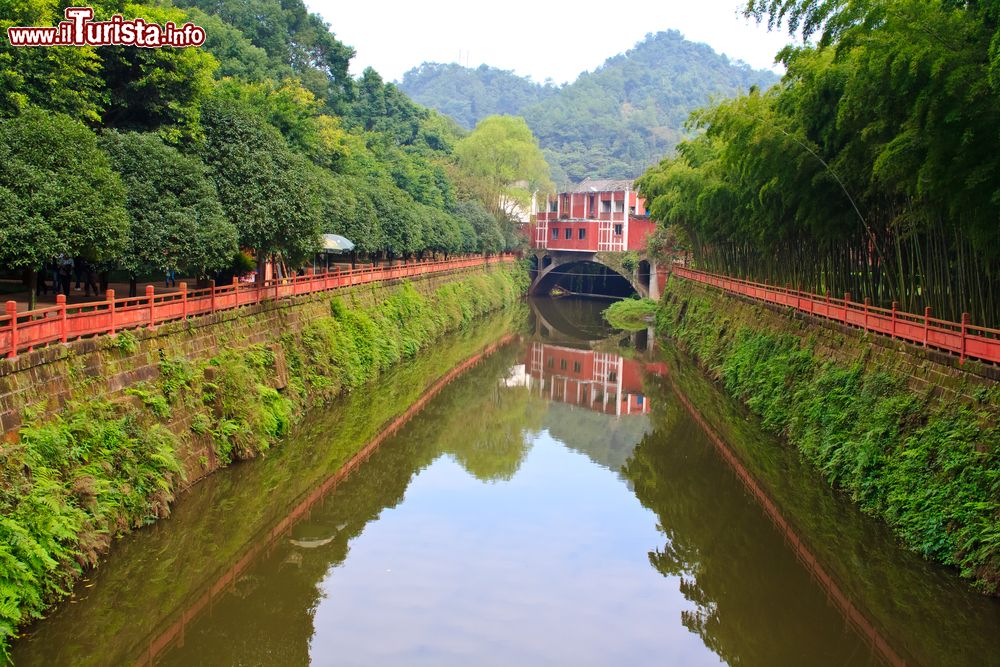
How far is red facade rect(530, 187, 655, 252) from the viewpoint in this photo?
68.4 metres

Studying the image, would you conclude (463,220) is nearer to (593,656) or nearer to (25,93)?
(25,93)

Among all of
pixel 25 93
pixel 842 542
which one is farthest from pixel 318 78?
pixel 842 542

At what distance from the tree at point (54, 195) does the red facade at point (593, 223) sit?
5340 cm

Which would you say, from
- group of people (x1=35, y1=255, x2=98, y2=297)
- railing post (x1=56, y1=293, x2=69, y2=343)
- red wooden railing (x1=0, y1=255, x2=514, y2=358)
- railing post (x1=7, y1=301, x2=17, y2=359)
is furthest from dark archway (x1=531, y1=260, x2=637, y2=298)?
railing post (x1=7, y1=301, x2=17, y2=359)

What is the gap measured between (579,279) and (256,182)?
196 feet

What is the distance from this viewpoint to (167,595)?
38.1 feet

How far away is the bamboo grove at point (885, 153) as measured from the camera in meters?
12.5

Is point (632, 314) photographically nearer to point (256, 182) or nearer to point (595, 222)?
point (595, 222)

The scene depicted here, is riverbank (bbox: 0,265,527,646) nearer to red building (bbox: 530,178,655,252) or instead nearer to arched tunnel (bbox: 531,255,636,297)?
red building (bbox: 530,178,655,252)

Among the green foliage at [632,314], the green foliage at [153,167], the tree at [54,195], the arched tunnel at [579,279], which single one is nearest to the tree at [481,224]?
the green foliage at [632,314]

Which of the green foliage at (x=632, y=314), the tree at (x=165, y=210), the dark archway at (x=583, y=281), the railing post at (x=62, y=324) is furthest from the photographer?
the dark archway at (x=583, y=281)

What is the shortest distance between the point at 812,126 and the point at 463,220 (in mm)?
40294

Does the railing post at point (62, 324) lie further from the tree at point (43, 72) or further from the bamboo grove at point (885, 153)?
the bamboo grove at point (885, 153)

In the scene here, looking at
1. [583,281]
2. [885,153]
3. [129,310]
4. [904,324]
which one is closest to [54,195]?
[129,310]
